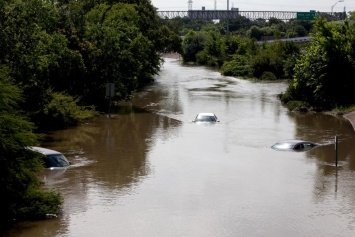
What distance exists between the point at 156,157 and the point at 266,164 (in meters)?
5.95

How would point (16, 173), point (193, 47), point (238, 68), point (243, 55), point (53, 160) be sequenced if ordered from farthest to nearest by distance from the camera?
point (193, 47)
point (243, 55)
point (238, 68)
point (53, 160)
point (16, 173)

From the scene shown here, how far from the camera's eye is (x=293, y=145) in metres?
39.0

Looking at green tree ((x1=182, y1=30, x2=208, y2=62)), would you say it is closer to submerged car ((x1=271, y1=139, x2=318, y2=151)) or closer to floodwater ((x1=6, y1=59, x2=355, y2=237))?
floodwater ((x1=6, y1=59, x2=355, y2=237))

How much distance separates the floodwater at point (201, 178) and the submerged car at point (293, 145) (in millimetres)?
781

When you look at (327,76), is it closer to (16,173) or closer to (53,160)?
(53,160)

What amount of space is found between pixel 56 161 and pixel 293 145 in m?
14.0

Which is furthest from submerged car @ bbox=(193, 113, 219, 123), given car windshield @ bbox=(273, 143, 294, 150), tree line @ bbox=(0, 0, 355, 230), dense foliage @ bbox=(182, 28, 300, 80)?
dense foliage @ bbox=(182, 28, 300, 80)

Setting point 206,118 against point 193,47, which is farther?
point 193,47

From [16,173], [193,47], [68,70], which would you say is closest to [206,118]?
[68,70]

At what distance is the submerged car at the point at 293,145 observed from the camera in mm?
38875

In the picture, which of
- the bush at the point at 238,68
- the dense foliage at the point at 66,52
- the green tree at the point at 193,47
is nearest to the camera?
the dense foliage at the point at 66,52

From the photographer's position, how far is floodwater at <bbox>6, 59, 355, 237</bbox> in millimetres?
24297

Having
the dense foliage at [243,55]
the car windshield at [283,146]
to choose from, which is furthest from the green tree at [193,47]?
the car windshield at [283,146]

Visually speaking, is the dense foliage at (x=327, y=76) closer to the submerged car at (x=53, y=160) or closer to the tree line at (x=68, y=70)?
the tree line at (x=68, y=70)
